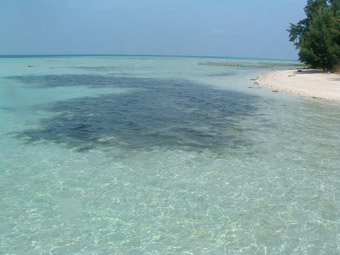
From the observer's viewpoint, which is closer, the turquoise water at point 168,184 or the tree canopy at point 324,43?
the turquoise water at point 168,184

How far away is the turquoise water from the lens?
6805 mm

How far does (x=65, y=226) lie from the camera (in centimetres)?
716

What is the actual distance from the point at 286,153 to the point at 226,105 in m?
11.4

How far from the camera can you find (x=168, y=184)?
31.0 ft

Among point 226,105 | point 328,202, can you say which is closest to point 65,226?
point 328,202

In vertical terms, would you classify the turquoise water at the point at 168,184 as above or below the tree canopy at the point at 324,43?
below

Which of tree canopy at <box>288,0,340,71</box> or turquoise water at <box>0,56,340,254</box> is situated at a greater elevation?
tree canopy at <box>288,0,340,71</box>

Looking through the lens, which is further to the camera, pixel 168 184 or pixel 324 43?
pixel 324 43

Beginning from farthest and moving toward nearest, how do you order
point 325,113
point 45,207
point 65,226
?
point 325,113
point 45,207
point 65,226

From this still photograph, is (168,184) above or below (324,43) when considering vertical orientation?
below

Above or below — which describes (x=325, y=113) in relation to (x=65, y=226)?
above

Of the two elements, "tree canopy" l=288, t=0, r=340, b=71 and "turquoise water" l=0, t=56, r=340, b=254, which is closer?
"turquoise water" l=0, t=56, r=340, b=254

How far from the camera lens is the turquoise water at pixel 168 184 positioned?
6.80 metres

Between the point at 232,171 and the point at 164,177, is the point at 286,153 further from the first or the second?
the point at 164,177
